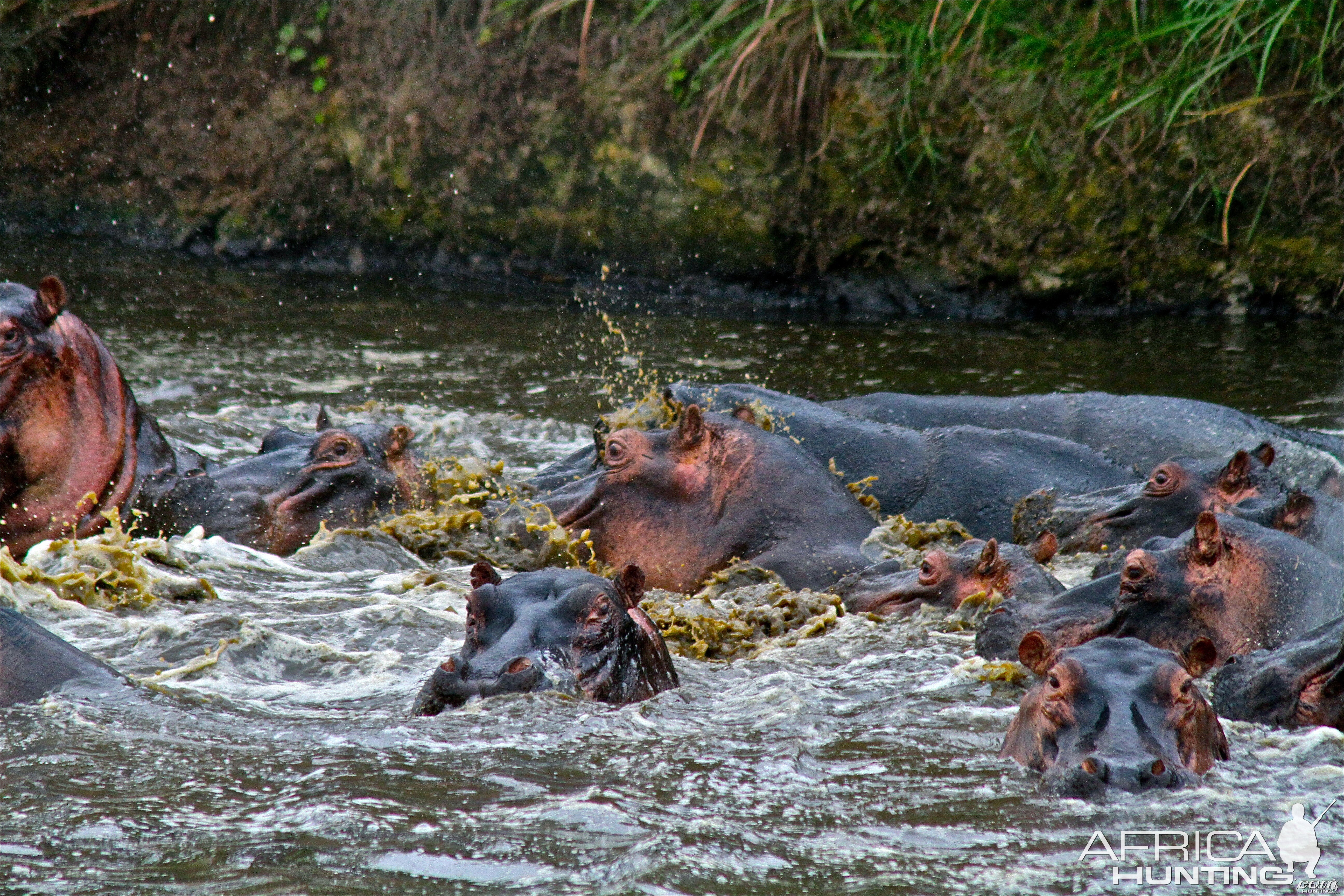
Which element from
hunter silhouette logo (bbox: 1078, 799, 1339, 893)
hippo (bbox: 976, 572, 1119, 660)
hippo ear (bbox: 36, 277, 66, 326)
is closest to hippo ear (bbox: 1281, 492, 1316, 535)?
hippo (bbox: 976, 572, 1119, 660)

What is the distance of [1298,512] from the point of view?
5.18 m

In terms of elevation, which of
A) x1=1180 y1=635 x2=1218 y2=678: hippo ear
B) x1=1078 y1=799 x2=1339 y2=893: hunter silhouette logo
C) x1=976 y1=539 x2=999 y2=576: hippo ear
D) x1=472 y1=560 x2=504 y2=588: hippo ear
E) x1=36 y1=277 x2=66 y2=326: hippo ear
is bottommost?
x1=976 y1=539 x2=999 y2=576: hippo ear

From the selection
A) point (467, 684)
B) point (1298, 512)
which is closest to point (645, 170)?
point (1298, 512)

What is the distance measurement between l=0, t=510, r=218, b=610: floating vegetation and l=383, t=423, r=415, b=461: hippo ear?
44.8 inches

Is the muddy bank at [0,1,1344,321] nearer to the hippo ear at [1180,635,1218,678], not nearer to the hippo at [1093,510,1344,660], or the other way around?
the hippo at [1093,510,1344,660]

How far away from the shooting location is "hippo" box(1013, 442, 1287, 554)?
5672mm

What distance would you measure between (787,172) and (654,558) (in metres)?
6.85

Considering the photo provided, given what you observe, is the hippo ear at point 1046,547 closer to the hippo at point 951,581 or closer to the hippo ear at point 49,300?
the hippo at point 951,581

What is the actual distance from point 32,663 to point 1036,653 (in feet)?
7.89

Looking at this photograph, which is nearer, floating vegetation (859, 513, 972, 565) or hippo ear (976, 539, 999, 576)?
hippo ear (976, 539, 999, 576)

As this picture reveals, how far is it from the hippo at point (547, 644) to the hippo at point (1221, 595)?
1380 millimetres

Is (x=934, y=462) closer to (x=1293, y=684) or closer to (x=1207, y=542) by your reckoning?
(x=1207, y=542)

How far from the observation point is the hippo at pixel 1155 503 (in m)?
5.67

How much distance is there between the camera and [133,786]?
10.5 feet
